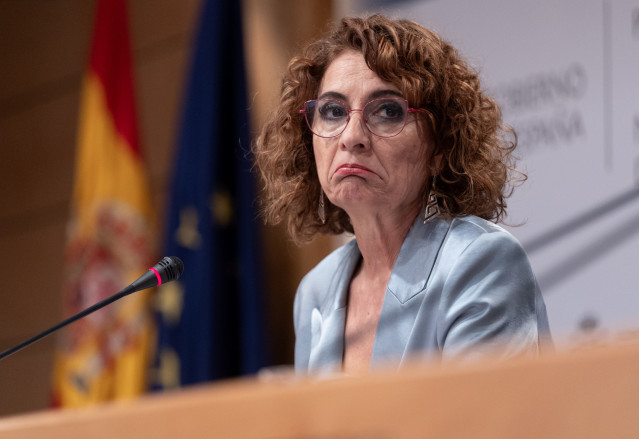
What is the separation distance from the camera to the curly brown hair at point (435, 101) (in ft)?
6.98

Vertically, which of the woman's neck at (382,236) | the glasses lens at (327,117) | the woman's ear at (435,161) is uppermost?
the glasses lens at (327,117)

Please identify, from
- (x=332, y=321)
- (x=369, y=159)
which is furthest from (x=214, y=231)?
(x=369, y=159)

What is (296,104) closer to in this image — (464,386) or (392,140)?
(392,140)

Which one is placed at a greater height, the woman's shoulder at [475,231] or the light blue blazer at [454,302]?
the woman's shoulder at [475,231]

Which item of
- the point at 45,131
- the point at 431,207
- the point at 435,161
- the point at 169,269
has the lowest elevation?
the point at 169,269

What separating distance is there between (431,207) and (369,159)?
20 cm

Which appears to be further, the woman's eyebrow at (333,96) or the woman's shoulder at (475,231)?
the woman's eyebrow at (333,96)

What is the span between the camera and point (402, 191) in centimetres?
213

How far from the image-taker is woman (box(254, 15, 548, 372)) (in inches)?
75.9

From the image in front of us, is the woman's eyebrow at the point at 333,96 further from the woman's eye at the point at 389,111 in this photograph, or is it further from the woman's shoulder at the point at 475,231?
the woman's shoulder at the point at 475,231

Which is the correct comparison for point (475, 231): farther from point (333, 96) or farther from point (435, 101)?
point (333, 96)

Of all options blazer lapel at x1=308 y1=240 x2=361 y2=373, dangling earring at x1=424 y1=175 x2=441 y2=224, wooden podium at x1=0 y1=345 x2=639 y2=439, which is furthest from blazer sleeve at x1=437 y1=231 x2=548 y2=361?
wooden podium at x1=0 y1=345 x2=639 y2=439

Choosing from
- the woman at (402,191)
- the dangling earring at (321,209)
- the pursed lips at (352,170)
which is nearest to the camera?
the woman at (402,191)

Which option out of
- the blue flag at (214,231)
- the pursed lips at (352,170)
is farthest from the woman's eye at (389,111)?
the blue flag at (214,231)
